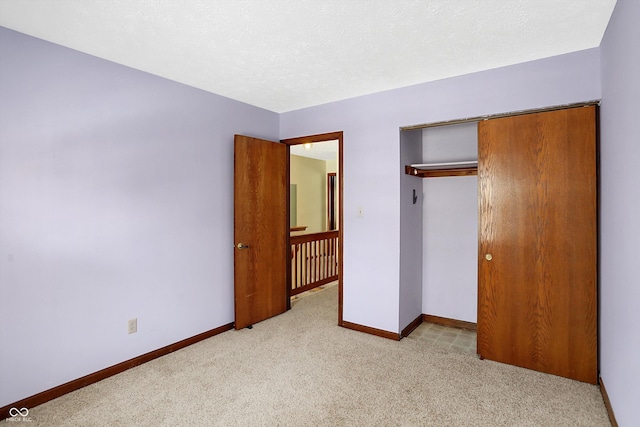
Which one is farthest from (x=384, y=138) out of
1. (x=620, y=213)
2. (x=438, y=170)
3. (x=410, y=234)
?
(x=620, y=213)

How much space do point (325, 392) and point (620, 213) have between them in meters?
2.12

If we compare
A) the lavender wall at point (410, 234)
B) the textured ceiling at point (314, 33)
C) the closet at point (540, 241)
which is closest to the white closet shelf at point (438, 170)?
the lavender wall at point (410, 234)

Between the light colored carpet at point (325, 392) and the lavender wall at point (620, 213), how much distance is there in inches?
18.1

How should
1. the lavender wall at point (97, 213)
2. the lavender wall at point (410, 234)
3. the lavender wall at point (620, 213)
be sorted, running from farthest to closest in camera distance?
the lavender wall at point (410, 234) < the lavender wall at point (97, 213) < the lavender wall at point (620, 213)

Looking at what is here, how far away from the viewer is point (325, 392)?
2.33 meters

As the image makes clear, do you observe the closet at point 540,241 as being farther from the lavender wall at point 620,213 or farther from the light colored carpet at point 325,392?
the light colored carpet at point 325,392

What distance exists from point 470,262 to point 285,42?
110 inches

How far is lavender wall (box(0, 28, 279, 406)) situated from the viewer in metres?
2.15

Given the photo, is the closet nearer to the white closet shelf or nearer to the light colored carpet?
the light colored carpet

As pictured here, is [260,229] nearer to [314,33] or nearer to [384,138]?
[384,138]

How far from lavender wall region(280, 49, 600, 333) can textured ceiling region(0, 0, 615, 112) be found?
16 centimetres

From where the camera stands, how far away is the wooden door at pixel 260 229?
11.5 ft

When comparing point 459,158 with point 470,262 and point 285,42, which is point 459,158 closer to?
point 470,262

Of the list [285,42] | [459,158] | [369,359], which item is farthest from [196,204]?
[459,158]
